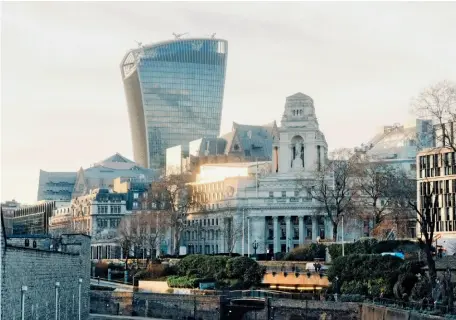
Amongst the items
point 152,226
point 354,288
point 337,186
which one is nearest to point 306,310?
point 354,288

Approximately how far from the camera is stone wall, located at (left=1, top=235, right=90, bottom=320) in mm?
48125

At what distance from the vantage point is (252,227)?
168m

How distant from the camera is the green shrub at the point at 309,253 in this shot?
11119cm

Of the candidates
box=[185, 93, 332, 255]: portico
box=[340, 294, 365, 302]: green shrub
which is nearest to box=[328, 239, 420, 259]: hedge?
box=[340, 294, 365, 302]: green shrub

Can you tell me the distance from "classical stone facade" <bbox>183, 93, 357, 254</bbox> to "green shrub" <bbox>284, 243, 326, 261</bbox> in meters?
47.4

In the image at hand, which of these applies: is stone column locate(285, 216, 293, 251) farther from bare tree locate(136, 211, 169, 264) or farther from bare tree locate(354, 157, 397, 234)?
bare tree locate(354, 157, 397, 234)

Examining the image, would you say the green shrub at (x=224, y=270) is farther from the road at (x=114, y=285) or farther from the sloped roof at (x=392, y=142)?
the sloped roof at (x=392, y=142)

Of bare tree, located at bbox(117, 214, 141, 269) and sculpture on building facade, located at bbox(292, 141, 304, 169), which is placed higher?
sculpture on building facade, located at bbox(292, 141, 304, 169)

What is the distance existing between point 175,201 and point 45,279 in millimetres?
118599

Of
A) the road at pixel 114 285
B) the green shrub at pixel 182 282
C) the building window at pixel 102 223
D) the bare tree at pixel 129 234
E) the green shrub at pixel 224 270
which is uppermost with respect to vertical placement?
the building window at pixel 102 223

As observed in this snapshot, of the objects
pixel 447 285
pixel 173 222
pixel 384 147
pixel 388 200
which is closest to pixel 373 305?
pixel 447 285

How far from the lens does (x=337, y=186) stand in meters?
129

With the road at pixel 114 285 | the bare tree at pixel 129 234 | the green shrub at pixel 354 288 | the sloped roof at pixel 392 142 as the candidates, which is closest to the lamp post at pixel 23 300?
the green shrub at pixel 354 288

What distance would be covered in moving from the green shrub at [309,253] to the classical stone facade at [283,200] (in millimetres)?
47374
